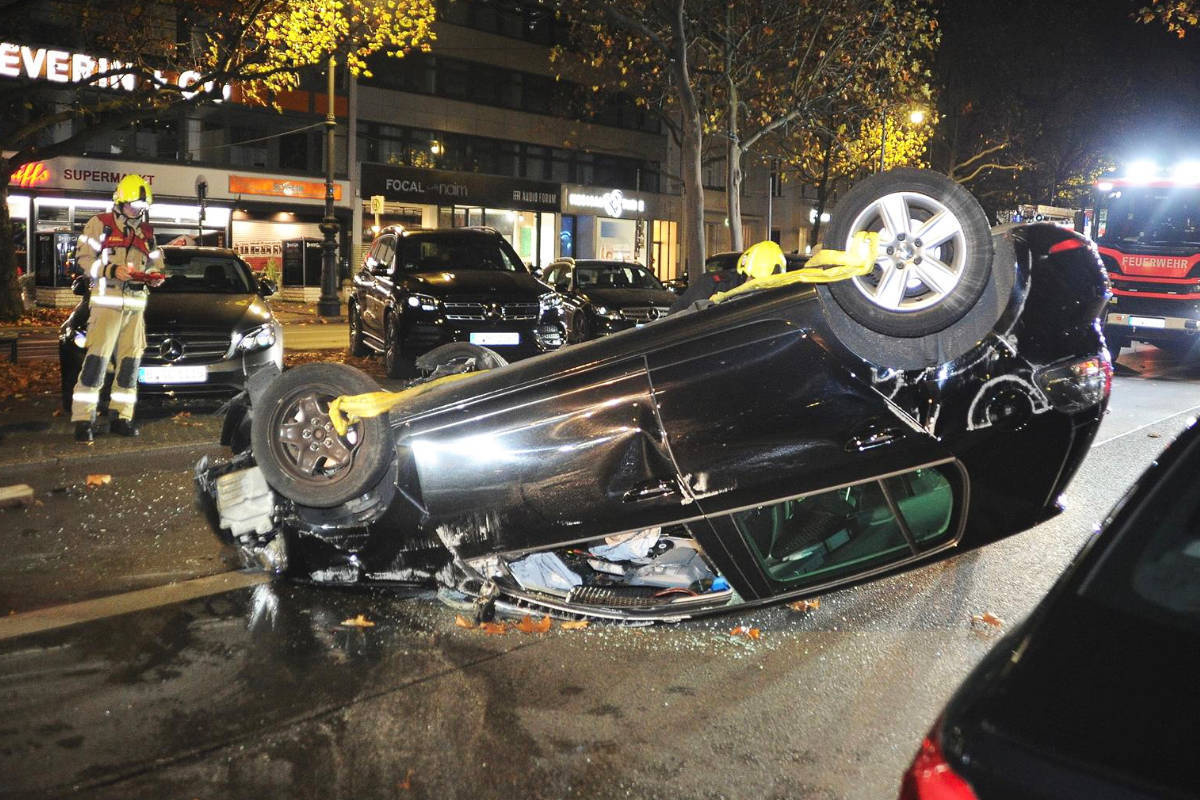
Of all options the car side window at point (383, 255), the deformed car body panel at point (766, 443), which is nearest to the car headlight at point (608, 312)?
the car side window at point (383, 255)

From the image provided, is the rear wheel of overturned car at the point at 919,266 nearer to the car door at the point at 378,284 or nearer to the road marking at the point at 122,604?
the road marking at the point at 122,604

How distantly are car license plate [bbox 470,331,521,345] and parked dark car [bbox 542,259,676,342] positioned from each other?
3938mm

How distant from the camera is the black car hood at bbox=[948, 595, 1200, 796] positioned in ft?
5.22

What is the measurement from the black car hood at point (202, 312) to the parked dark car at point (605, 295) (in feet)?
24.2

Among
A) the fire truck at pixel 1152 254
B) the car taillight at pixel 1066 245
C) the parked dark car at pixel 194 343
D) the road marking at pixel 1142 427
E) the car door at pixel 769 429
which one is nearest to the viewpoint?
the car door at pixel 769 429

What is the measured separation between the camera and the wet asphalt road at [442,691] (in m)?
3.34

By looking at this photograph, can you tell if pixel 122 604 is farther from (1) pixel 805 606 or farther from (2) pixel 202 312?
(2) pixel 202 312

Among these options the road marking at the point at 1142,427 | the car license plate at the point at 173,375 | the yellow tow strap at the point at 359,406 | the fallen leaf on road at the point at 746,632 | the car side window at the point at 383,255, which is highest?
the car side window at the point at 383,255

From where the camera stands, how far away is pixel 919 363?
12.9 ft

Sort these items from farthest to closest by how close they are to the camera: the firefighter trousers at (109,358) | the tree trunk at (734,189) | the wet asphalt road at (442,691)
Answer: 1. the tree trunk at (734,189)
2. the firefighter trousers at (109,358)
3. the wet asphalt road at (442,691)

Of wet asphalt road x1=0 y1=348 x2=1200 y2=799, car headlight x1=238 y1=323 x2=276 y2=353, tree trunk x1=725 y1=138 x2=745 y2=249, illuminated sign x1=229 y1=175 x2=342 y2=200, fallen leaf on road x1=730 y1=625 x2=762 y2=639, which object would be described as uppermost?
illuminated sign x1=229 y1=175 x2=342 y2=200

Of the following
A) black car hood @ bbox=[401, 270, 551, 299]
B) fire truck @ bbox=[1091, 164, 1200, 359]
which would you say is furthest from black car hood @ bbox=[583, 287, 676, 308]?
fire truck @ bbox=[1091, 164, 1200, 359]

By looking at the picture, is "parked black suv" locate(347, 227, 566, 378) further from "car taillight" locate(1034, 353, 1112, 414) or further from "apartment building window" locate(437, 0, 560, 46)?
"apartment building window" locate(437, 0, 560, 46)

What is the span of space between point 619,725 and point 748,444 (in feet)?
3.48
